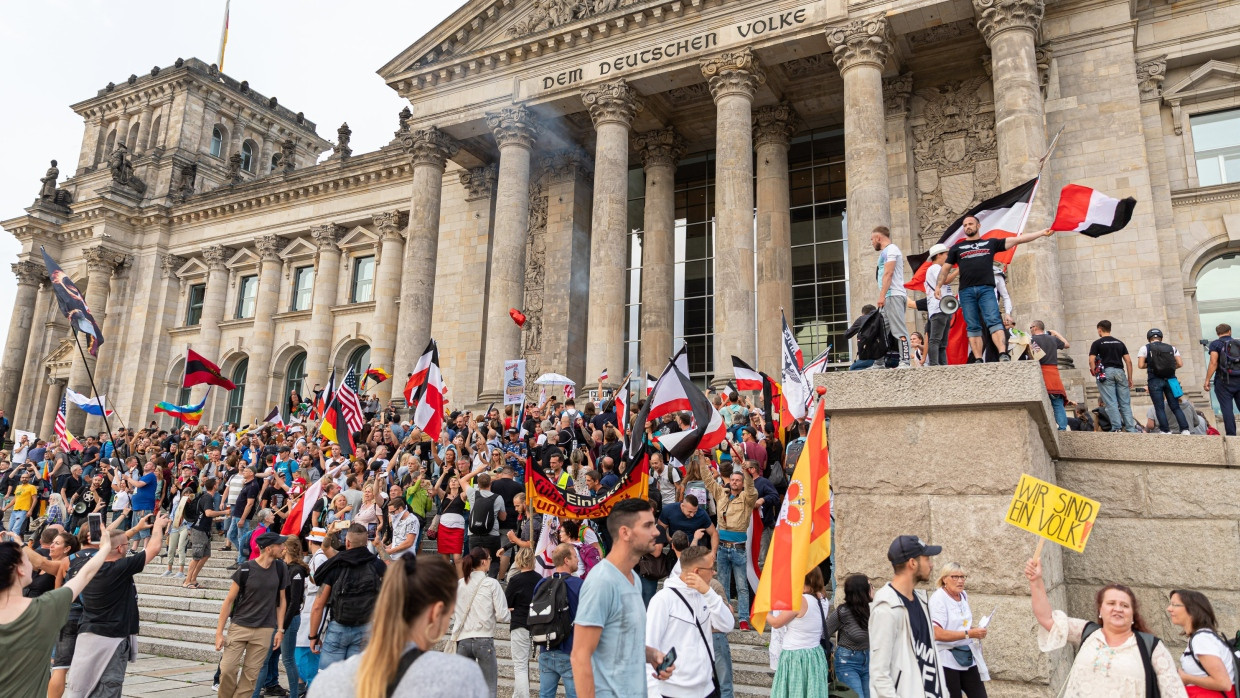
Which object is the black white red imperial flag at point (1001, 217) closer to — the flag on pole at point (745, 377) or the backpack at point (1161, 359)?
the backpack at point (1161, 359)

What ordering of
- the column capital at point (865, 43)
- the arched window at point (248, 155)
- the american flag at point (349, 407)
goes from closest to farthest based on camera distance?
the american flag at point (349, 407), the column capital at point (865, 43), the arched window at point (248, 155)

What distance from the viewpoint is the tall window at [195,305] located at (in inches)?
1523

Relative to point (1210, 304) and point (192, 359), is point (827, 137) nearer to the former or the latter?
point (1210, 304)

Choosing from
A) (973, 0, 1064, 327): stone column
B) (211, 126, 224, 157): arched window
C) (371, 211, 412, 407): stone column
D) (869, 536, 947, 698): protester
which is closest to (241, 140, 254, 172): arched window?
(211, 126, 224, 157): arched window

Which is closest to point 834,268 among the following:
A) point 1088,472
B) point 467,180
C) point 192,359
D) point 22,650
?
point 467,180

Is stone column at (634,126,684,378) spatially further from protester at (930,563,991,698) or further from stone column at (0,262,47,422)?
stone column at (0,262,47,422)

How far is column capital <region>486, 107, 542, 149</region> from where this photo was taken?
2419cm

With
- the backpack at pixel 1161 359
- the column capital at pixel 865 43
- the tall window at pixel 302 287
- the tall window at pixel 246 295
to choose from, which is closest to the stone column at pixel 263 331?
the tall window at pixel 246 295

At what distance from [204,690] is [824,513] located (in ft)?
23.8

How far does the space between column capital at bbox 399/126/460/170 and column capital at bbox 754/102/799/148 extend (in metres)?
9.74

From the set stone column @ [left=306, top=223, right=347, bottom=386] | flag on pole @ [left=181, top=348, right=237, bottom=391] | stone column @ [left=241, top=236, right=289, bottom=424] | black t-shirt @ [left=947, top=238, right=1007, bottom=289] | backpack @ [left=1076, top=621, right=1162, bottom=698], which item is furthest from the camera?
stone column @ [left=241, top=236, right=289, bottom=424]

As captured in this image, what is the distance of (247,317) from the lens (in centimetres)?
3703

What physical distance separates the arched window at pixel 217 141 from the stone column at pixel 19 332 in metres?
9.90

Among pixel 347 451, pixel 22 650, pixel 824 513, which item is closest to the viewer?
pixel 22 650
